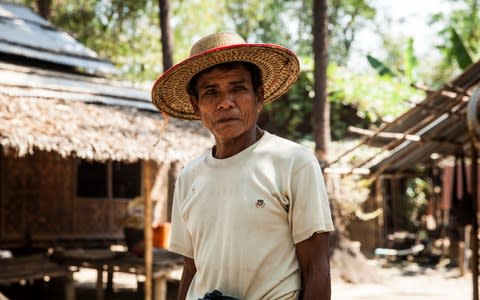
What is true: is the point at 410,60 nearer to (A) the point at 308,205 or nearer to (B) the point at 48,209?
(B) the point at 48,209

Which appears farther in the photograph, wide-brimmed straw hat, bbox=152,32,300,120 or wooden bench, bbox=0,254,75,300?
wooden bench, bbox=0,254,75,300

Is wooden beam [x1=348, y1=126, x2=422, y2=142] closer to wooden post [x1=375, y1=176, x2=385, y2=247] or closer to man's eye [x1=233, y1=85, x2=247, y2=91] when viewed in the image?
man's eye [x1=233, y1=85, x2=247, y2=91]

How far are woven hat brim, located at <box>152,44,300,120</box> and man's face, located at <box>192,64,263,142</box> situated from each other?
45mm

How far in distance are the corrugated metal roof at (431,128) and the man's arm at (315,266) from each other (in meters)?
4.92

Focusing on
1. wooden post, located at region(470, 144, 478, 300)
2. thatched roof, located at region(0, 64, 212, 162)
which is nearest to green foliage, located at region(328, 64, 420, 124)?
thatched roof, located at region(0, 64, 212, 162)

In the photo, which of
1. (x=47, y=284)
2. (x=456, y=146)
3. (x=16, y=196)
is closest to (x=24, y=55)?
(x=16, y=196)

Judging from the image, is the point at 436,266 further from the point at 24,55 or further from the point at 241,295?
the point at 241,295

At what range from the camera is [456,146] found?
773cm

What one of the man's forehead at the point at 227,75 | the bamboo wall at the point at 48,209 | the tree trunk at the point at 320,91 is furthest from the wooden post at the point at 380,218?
the man's forehead at the point at 227,75

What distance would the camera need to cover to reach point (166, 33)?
477 inches

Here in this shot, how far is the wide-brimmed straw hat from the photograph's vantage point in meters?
2.05

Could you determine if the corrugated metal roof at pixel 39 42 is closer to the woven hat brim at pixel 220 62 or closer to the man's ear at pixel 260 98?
the woven hat brim at pixel 220 62

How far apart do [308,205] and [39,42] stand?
1050 centimetres

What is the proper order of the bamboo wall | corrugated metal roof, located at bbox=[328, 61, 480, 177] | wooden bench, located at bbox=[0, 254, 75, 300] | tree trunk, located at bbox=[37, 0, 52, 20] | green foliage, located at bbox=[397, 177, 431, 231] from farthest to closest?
green foliage, located at bbox=[397, 177, 431, 231]
tree trunk, located at bbox=[37, 0, 52, 20]
the bamboo wall
wooden bench, located at bbox=[0, 254, 75, 300]
corrugated metal roof, located at bbox=[328, 61, 480, 177]
